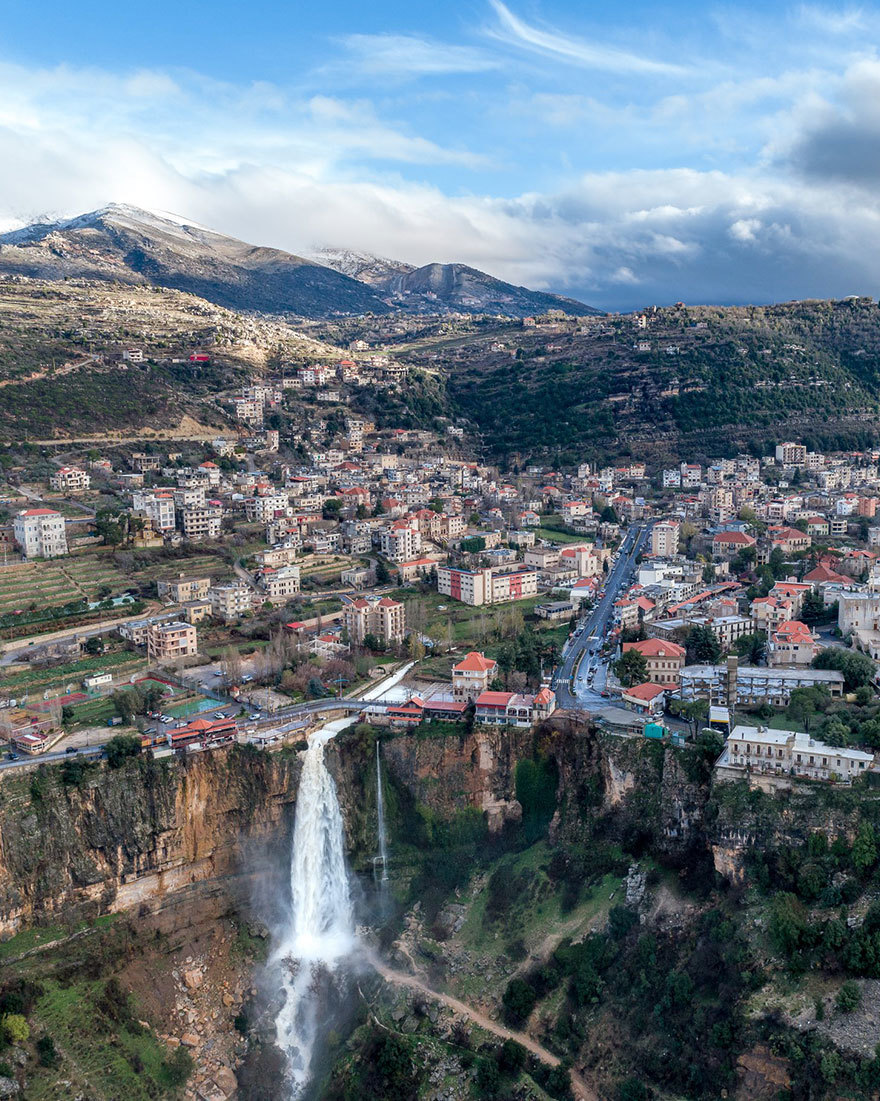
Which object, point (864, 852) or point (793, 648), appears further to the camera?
point (793, 648)

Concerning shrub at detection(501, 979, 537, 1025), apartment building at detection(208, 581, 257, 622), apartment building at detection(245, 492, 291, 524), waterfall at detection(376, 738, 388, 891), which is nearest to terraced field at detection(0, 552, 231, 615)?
apartment building at detection(208, 581, 257, 622)

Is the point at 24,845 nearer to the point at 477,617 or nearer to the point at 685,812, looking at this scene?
the point at 685,812

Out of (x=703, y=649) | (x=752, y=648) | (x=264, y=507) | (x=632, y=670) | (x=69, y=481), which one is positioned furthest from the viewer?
(x=264, y=507)

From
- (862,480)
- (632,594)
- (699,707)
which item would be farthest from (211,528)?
(862,480)

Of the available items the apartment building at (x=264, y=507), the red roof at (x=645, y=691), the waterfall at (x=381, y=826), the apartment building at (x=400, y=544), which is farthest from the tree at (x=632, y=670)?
the apartment building at (x=264, y=507)

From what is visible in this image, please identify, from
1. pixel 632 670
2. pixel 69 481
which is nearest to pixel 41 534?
pixel 69 481

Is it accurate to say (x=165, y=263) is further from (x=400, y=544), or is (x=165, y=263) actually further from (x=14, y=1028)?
(x=14, y=1028)
